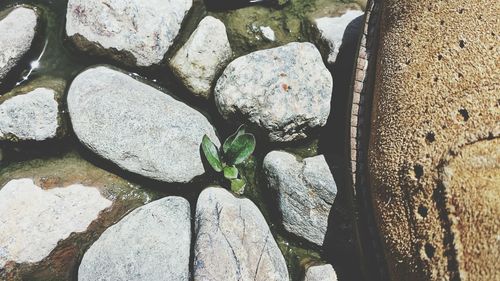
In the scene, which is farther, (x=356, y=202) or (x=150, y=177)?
(x=150, y=177)

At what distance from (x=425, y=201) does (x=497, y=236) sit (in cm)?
24

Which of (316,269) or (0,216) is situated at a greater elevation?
(316,269)

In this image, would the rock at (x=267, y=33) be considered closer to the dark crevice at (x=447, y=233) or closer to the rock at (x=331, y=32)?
the rock at (x=331, y=32)

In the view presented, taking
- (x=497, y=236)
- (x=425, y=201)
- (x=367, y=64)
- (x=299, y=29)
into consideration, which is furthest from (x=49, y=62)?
(x=497, y=236)

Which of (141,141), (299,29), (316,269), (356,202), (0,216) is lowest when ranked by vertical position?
(0,216)

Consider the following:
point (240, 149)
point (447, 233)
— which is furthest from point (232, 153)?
point (447, 233)

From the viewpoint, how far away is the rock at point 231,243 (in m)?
2.09

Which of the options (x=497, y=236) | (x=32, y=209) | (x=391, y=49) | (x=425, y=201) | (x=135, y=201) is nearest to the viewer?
(x=497, y=236)

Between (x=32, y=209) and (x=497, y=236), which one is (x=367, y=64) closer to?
(x=497, y=236)

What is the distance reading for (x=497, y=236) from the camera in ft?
5.19

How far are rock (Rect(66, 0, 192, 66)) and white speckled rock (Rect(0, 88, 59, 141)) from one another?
1.02ft

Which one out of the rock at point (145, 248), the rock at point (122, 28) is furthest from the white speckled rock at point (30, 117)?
the rock at point (145, 248)

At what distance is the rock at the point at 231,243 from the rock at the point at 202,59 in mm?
493

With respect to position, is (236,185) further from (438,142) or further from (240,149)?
(438,142)
